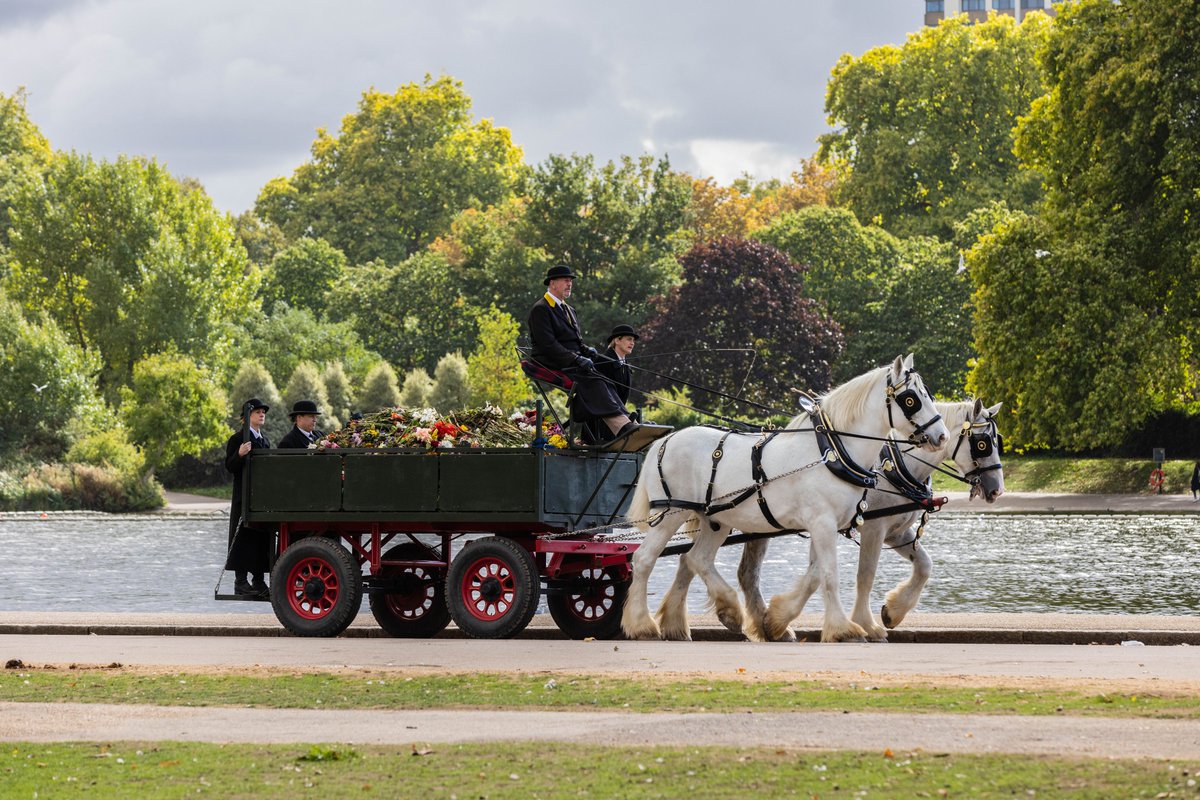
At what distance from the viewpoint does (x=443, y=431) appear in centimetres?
1487

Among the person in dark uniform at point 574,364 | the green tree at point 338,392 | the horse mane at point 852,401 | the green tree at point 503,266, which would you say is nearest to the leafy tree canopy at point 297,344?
the green tree at point 338,392

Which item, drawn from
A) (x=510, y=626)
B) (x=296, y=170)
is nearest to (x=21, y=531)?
(x=510, y=626)

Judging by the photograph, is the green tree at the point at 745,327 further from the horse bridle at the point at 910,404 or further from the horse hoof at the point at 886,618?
the horse bridle at the point at 910,404

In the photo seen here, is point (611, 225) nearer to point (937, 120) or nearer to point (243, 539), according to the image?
point (937, 120)

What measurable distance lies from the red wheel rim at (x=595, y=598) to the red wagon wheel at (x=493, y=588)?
2.76 feet

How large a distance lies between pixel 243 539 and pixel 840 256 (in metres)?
57.6

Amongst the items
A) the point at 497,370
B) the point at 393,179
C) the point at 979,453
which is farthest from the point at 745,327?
the point at 979,453

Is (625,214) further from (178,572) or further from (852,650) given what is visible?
(852,650)

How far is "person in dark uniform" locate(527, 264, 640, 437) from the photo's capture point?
14.4 meters

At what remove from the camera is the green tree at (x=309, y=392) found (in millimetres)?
60281

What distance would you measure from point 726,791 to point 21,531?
36859mm

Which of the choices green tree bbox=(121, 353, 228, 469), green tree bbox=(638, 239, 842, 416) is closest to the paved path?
green tree bbox=(121, 353, 228, 469)

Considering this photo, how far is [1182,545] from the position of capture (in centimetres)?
2967

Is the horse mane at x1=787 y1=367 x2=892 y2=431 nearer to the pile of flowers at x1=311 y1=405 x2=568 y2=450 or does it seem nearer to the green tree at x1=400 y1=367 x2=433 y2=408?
the pile of flowers at x1=311 y1=405 x2=568 y2=450
